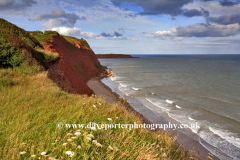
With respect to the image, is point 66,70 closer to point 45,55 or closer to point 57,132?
point 45,55

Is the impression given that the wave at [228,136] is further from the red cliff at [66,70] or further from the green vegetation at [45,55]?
the green vegetation at [45,55]

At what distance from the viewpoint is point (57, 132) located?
130 inches

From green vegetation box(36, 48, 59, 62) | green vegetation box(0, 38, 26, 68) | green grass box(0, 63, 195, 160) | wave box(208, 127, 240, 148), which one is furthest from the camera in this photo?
green vegetation box(36, 48, 59, 62)

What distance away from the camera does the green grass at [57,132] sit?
2.78 m

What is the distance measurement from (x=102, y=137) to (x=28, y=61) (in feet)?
30.2

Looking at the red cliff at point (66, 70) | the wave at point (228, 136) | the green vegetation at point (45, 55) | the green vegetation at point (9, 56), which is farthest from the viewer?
the red cliff at point (66, 70)

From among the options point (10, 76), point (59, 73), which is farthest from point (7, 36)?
point (59, 73)

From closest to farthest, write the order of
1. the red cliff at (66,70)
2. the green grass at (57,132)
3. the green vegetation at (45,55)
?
the green grass at (57,132) → the green vegetation at (45,55) → the red cliff at (66,70)

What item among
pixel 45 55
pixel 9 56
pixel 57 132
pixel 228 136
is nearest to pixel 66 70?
pixel 45 55

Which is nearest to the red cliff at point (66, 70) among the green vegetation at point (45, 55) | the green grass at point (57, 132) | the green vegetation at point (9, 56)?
the green vegetation at point (45, 55)

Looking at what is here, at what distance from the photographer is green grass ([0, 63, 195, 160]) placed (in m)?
2.78

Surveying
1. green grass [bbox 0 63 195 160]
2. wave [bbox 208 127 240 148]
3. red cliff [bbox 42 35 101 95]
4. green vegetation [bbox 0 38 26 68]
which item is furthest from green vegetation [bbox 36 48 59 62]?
wave [bbox 208 127 240 148]

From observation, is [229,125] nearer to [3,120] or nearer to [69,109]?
Answer: [69,109]

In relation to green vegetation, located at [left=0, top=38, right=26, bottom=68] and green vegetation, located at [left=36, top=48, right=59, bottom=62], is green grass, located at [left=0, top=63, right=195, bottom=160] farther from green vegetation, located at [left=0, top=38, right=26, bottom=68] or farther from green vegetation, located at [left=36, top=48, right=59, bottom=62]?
green vegetation, located at [left=36, top=48, right=59, bottom=62]
